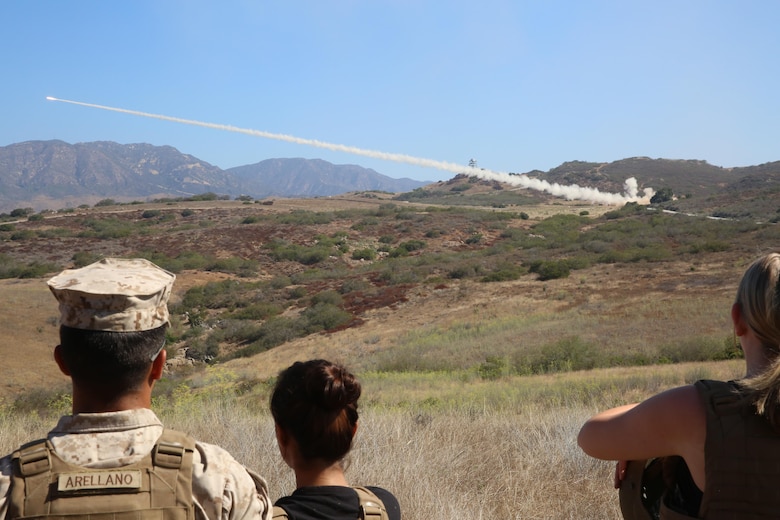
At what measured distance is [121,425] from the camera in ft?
Result: 6.32

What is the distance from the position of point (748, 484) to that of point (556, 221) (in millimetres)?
51353

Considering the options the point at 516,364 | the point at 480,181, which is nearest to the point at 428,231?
the point at 516,364

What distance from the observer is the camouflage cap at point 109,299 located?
6.31ft

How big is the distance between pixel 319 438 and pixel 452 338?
16.8 metres

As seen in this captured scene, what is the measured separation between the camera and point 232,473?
6.44 feet

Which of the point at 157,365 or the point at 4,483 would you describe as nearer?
the point at 4,483

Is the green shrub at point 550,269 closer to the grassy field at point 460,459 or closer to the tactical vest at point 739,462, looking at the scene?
the grassy field at point 460,459

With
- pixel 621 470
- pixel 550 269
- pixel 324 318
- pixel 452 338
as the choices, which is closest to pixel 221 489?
pixel 621 470

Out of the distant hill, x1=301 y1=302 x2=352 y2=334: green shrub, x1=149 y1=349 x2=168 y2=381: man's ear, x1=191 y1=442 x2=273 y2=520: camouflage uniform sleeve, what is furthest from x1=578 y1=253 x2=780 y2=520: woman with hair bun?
the distant hill

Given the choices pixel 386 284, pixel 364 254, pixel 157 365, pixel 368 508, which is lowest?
pixel 386 284

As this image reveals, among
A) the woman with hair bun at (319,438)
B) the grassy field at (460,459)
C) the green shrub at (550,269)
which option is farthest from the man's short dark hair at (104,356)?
the green shrub at (550,269)

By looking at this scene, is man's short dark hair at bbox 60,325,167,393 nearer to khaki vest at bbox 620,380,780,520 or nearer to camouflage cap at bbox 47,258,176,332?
camouflage cap at bbox 47,258,176,332

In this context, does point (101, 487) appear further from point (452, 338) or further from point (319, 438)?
point (452, 338)

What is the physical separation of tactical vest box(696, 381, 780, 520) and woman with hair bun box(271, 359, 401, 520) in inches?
43.4
